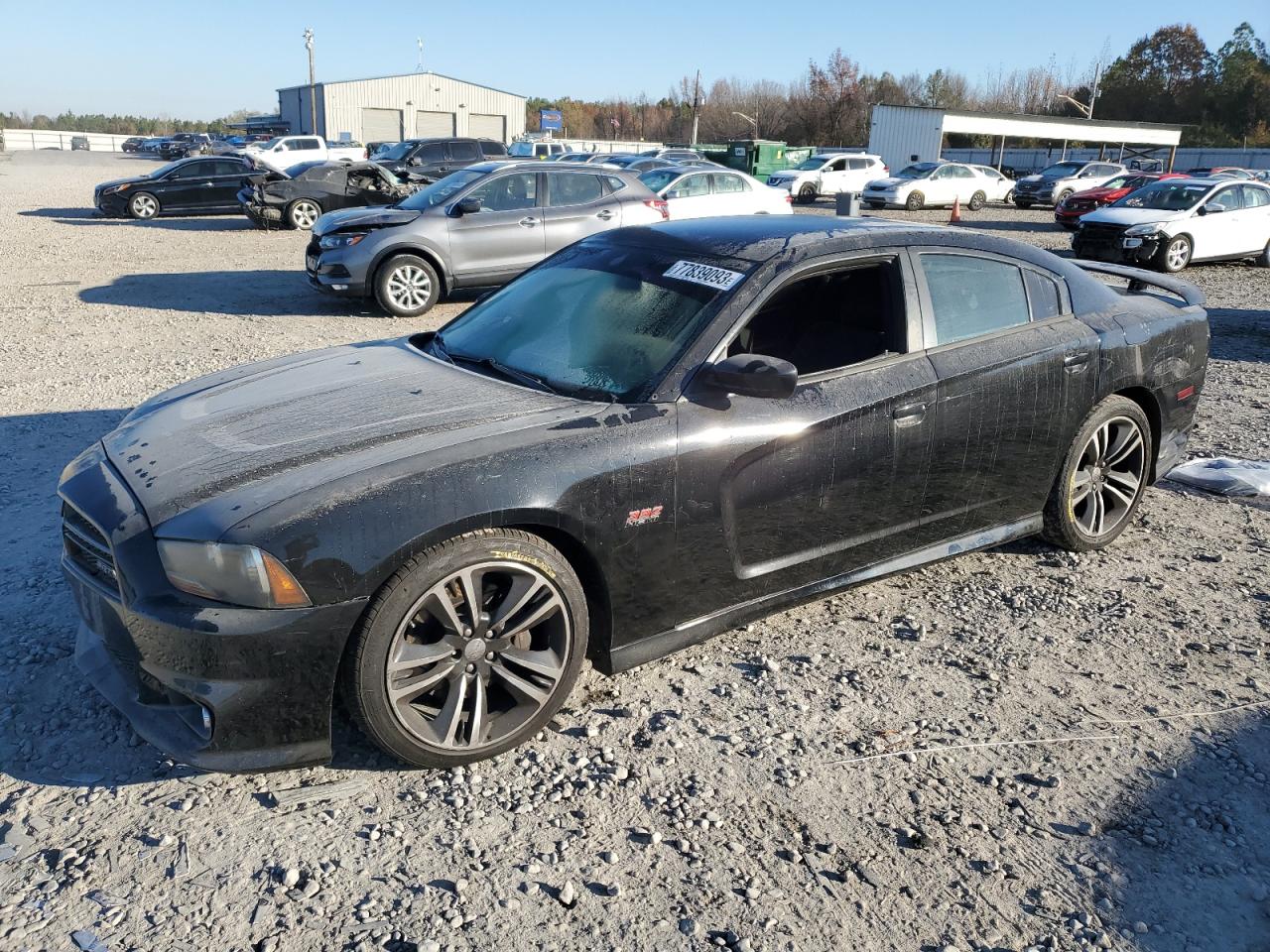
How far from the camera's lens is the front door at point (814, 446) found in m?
3.35

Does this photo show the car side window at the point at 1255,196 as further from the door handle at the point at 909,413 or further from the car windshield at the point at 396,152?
the car windshield at the point at 396,152

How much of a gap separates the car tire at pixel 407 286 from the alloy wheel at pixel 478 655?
843 cm

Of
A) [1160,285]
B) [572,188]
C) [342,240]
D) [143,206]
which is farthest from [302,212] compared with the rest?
[1160,285]

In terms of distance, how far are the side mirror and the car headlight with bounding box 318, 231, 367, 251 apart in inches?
332

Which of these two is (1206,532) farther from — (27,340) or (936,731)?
(27,340)

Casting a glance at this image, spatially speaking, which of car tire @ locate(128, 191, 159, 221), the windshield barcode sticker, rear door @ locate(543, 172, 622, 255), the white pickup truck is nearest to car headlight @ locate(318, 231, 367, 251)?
rear door @ locate(543, 172, 622, 255)

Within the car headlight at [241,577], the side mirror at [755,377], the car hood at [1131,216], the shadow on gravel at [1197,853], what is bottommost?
the shadow on gravel at [1197,853]

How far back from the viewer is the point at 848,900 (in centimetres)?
254

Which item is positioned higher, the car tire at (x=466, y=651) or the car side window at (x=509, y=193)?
the car side window at (x=509, y=193)

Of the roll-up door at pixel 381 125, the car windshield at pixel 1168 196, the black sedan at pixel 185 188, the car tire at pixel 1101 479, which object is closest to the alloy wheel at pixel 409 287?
the car tire at pixel 1101 479

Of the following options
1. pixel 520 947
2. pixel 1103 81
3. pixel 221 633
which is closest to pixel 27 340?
pixel 221 633

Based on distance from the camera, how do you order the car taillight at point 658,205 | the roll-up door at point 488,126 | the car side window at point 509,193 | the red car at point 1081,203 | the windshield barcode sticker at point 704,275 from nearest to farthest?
the windshield barcode sticker at point 704,275, the car side window at point 509,193, the car taillight at point 658,205, the red car at point 1081,203, the roll-up door at point 488,126

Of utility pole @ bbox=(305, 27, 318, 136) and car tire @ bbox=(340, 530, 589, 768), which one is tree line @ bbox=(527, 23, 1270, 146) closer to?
utility pole @ bbox=(305, 27, 318, 136)

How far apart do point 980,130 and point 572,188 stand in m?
37.0
